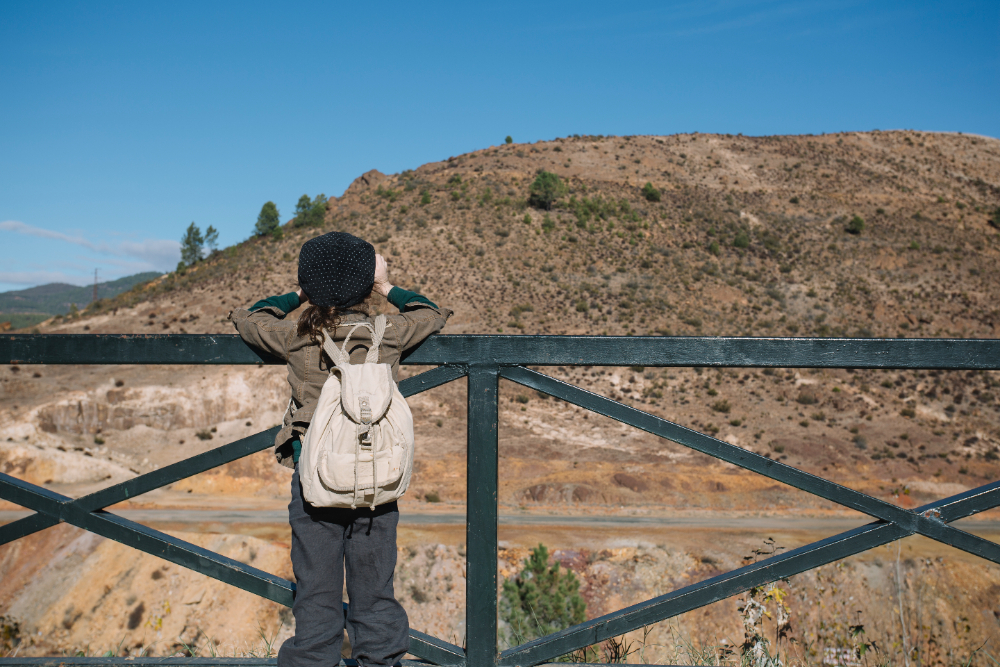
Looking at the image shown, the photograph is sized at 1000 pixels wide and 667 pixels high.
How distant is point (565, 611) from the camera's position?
11.0 m

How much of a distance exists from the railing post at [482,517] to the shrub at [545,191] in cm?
4860

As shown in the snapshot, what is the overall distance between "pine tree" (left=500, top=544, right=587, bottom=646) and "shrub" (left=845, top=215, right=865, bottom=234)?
1898 inches

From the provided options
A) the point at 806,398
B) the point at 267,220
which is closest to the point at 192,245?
the point at 267,220

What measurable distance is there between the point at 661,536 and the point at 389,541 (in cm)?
1438

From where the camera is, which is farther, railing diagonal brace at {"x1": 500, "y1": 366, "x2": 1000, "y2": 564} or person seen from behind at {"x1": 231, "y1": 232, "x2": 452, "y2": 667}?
railing diagonal brace at {"x1": 500, "y1": 366, "x2": 1000, "y2": 564}

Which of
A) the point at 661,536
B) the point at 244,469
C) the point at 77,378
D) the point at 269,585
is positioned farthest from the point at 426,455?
the point at 269,585

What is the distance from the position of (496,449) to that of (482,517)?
21 centimetres

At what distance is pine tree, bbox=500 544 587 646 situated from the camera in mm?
10812

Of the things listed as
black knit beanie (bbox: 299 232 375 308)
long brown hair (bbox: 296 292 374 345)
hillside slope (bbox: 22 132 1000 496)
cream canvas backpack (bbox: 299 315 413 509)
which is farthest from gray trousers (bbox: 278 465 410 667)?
hillside slope (bbox: 22 132 1000 496)

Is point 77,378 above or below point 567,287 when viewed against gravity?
below

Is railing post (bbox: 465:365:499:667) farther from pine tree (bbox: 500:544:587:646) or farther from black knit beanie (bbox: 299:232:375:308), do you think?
pine tree (bbox: 500:544:587:646)

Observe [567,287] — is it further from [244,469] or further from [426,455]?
[244,469]

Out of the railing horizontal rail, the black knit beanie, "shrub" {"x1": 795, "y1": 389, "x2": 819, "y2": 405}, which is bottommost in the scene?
"shrub" {"x1": 795, "y1": 389, "x2": 819, "y2": 405}

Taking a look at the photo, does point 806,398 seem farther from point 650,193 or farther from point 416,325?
point 416,325
